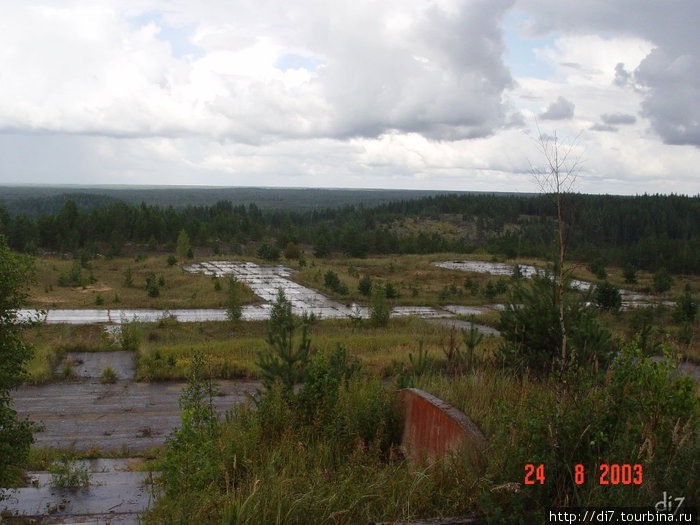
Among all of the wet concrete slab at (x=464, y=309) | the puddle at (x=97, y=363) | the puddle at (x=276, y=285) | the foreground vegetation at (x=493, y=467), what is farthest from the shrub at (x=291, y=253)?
the foreground vegetation at (x=493, y=467)

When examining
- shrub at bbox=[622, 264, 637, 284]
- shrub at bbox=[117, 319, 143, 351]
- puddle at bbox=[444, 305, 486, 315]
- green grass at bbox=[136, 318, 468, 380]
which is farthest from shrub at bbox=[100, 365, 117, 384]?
shrub at bbox=[622, 264, 637, 284]

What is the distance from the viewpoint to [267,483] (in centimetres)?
408

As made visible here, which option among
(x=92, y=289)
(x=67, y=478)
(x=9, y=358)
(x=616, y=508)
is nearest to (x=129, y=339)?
(x=67, y=478)

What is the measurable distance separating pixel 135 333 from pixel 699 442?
1764 cm

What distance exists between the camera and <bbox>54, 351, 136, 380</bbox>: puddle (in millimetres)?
15062

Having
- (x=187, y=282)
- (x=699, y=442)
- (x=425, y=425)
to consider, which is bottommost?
(x=187, y=282)

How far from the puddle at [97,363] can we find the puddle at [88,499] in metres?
7.63

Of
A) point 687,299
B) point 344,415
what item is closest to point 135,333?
point 344,415

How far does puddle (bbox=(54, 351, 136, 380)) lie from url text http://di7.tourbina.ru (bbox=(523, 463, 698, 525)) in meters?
13.5

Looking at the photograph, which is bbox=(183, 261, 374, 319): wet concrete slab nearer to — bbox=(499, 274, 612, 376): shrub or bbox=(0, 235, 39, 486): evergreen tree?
bbox=(499, 274, 612, 376): shrub

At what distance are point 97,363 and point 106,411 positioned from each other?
4660 mm

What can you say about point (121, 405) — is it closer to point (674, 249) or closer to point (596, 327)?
point (596, 327)
